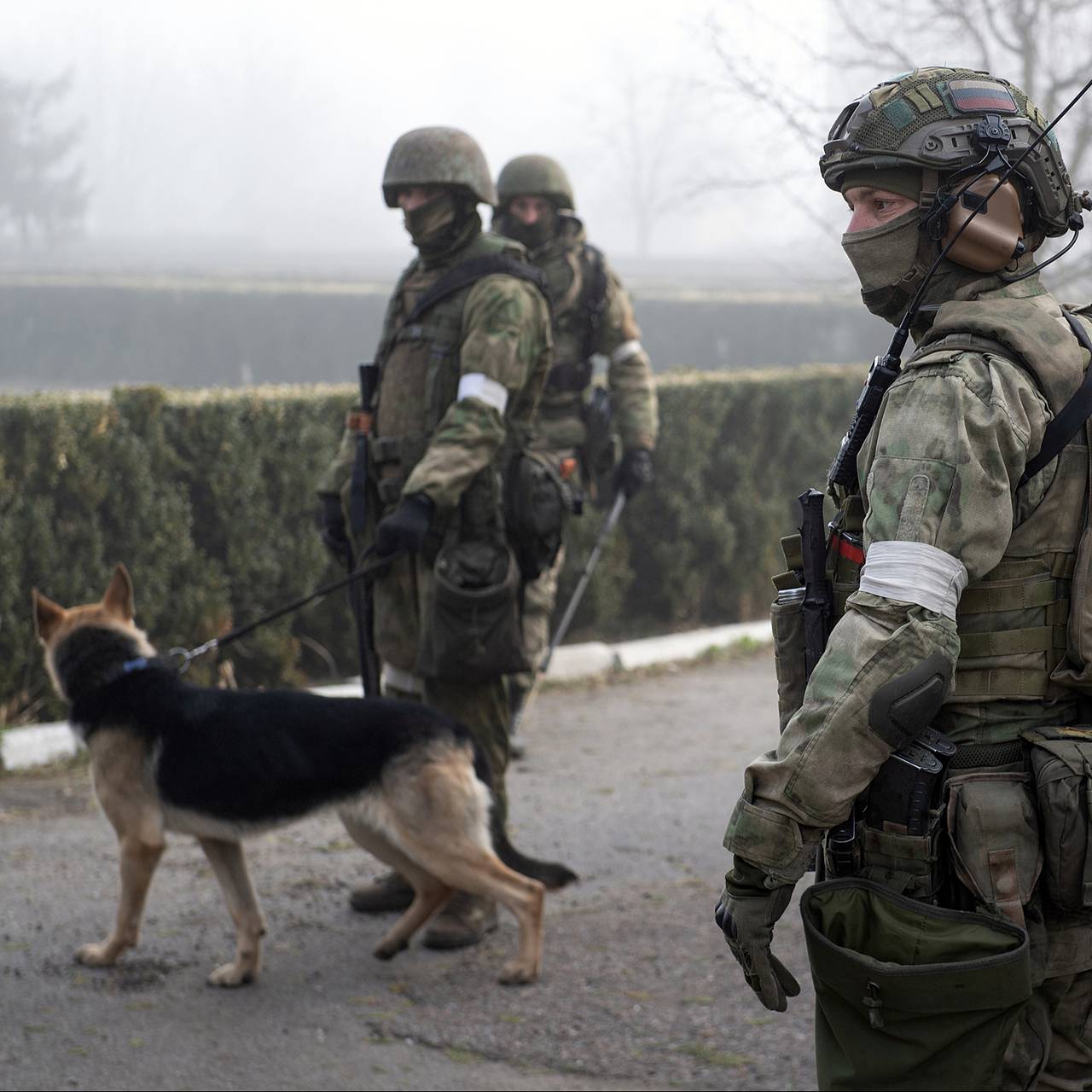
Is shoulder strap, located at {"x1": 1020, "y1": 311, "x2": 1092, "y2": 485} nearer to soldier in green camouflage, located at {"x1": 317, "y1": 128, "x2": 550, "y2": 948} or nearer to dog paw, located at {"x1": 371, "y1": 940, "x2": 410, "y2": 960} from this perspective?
soldier in green camouflage, located at {"x1": 317, "y1": 128, "x2": 550, "y2": 948}

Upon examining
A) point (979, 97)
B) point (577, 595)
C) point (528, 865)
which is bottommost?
point (528, 865)

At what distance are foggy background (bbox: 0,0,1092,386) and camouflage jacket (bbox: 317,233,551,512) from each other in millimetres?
6668

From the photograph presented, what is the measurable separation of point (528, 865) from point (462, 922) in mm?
328

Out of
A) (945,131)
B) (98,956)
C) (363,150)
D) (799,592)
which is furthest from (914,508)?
(363,150)

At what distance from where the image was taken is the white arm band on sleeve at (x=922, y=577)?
2078 millimetres

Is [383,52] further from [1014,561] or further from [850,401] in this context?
[1014,561]

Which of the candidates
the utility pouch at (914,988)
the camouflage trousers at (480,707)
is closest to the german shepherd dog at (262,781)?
the camouflage trousers at (480,707)

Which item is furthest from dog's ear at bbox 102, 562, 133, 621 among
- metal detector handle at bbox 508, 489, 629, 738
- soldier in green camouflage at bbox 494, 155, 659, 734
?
metal detector handle at bbox 508, 489, 629, 738

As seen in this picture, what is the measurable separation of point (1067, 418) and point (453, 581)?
8.51ft

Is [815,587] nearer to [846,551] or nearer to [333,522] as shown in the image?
[846,551]

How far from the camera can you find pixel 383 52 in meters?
68.1

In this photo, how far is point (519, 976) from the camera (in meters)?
4.25

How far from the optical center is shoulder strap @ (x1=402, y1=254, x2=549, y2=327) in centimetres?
459

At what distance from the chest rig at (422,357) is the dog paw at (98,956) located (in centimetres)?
164
